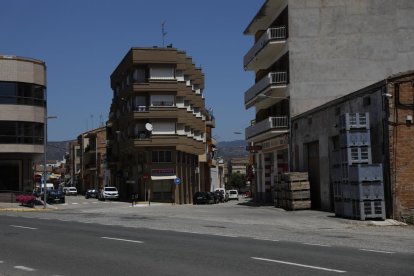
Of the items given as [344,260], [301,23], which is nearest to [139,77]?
[301,23]

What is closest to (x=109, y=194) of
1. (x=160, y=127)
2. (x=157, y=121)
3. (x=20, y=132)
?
(x=160, y=127)

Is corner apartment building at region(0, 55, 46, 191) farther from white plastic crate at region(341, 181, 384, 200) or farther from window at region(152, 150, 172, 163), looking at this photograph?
white plastic crate at region(341, 181, 384, 200)

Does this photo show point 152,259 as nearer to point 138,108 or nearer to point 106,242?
point 106,242

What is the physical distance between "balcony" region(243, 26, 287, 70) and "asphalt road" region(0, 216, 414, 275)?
95.9ft

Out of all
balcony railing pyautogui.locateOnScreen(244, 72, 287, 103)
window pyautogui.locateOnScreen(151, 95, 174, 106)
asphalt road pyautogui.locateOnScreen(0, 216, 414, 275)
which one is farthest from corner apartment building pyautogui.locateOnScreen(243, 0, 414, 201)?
asphalt road pyautogui.locateOnScreen(0, 216, 414, 275)

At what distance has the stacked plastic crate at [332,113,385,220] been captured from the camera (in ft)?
89.2

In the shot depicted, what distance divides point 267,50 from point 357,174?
2198 cm

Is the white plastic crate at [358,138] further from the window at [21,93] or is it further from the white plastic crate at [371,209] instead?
the window at [21,93]

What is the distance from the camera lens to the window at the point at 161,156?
6981 centimetres

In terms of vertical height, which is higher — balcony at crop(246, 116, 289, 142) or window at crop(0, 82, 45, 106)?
window at crop(0, 82, 45, 106)

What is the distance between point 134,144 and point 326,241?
5165 cm

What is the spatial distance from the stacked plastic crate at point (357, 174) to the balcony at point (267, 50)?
1767 cm

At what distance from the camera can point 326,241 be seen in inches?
715

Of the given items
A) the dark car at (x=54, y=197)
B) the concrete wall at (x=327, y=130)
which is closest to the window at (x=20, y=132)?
the dark car at (x=54, y=197)
